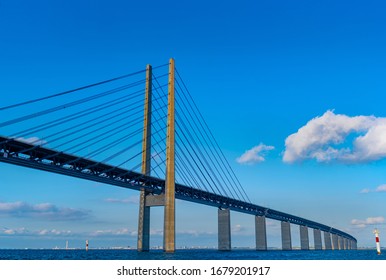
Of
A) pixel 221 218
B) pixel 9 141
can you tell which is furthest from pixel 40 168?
pixel 221 218

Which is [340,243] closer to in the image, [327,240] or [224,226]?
[327,240]

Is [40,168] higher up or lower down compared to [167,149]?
lower down

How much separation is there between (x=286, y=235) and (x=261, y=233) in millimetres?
24205

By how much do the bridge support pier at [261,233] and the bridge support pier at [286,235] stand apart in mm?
22230

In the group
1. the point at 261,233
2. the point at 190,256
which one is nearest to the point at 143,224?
the point at 190,256

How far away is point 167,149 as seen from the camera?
5969cm

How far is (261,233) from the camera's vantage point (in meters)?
114

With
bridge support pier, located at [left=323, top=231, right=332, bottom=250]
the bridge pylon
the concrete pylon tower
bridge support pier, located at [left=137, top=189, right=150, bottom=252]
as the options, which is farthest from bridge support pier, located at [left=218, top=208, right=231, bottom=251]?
bridge support pier, located at [left=323, top=231, right=332, bottom=250]

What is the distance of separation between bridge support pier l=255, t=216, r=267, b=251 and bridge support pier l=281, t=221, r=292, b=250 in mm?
22230

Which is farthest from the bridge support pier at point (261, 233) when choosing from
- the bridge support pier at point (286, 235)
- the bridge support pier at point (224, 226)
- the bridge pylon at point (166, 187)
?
the bridge pylon at point (166, 187)

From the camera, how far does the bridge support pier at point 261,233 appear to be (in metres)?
113
